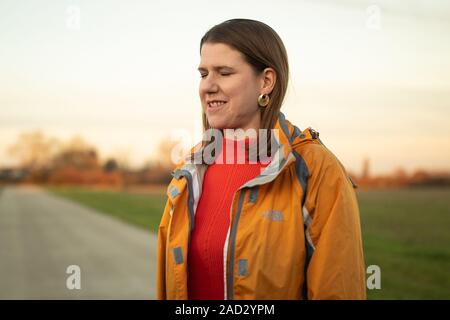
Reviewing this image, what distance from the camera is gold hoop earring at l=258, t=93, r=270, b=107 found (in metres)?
2.15

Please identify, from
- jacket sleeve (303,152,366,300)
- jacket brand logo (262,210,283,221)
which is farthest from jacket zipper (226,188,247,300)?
jacket sleeve (303,152,366,300)

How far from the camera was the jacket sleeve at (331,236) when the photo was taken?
1.88 m

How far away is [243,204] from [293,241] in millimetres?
238

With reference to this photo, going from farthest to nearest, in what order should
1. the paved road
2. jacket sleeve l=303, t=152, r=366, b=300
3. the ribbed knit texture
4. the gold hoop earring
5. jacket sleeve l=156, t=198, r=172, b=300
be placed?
the paved road, jacket sleeve l=156, t=198, r=172, b=300, the gold hoop earring, the ribbed knit texture, jacket sleeve l=303, t=152, r=366, b=300

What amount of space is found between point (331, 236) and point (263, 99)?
2.03 ft

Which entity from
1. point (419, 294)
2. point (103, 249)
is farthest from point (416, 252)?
point (103, 249)

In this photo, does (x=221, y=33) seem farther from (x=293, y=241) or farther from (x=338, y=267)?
(x=338, y=267)

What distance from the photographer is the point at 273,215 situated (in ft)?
6.32

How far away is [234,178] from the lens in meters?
2.18

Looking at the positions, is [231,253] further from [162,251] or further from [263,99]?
[263,99]

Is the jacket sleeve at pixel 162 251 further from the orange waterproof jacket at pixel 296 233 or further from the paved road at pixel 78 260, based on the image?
the paved road at pixel 78 260

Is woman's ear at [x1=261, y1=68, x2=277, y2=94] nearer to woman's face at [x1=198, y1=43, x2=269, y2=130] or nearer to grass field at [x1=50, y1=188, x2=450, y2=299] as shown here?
woman's face at [x1=198, y1=43, x2=269, y2=130]

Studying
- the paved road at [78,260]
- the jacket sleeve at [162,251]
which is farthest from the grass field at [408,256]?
the jacket sleeve at [162,251]

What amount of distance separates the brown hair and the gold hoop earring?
0.02 meters
